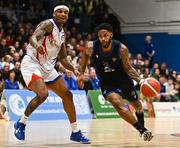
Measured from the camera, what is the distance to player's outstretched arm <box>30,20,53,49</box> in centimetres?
801

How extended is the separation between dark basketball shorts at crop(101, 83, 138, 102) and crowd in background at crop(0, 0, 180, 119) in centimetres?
796

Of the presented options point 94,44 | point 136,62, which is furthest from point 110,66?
point 136,62

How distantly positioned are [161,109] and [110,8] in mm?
10297

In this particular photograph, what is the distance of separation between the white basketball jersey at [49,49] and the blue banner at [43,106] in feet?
24.1

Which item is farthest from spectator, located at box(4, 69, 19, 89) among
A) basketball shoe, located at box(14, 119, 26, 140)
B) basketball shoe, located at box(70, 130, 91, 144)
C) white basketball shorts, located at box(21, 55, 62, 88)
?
basketball shoe, located at box(70, 130, 91, 144)

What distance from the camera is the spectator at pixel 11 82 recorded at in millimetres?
16766

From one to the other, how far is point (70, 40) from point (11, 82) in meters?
7.20

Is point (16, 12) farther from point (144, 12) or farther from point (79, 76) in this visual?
point (79, 76)

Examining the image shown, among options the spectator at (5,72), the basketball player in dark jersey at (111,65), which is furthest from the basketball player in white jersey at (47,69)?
the spectator at (5,72)

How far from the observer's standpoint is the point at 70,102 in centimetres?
852

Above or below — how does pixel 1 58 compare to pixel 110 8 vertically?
below

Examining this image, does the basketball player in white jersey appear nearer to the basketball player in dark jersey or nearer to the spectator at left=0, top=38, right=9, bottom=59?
the basketball player in dark jersey

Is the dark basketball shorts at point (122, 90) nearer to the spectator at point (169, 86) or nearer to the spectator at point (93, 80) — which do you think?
the spectator at point (93, 80)

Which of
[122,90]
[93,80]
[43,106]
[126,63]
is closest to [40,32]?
[126,63]
